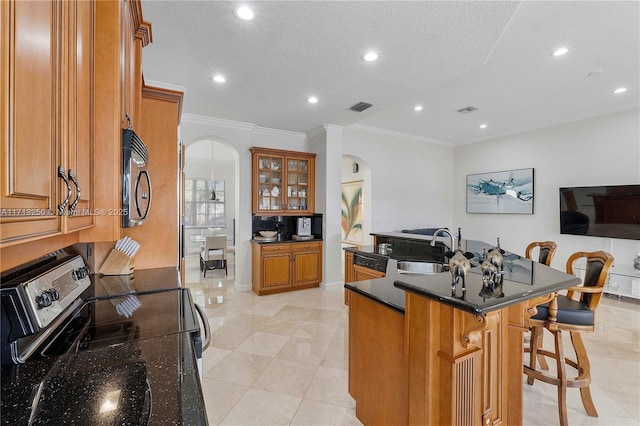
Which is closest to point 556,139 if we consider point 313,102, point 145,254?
point 313,102

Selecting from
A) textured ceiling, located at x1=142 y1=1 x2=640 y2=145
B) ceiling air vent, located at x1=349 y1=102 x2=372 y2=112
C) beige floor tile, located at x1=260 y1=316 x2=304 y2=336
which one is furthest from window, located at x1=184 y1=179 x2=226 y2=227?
ceiling air vent, located at x1=349 y1=102 x2=372 y2=112

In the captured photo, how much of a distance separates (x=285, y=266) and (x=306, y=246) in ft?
1.59

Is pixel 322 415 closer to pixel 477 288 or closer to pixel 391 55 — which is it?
pixel 477 288

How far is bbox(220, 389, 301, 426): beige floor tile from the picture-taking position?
1.87 metres

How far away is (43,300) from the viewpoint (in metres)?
0.98

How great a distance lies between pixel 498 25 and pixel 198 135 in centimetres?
391

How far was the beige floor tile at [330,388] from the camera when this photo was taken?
6.82 feet

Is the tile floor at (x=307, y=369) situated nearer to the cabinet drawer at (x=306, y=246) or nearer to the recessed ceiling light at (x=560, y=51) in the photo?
the cabinet drawer at (x=306, y=246)

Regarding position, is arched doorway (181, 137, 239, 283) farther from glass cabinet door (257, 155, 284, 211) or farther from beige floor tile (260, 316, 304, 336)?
beige floor tile (260, 316, 304, 336)

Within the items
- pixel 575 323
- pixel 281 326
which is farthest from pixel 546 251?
pixel 281 326

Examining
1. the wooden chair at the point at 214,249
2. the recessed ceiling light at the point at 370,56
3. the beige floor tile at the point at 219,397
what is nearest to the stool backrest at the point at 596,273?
the recessed ceiling light at the point at 370,56

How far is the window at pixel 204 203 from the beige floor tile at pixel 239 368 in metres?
6.16

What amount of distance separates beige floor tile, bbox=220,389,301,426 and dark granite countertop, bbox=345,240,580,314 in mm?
983

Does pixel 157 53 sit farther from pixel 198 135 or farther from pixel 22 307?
pixel 22 307
